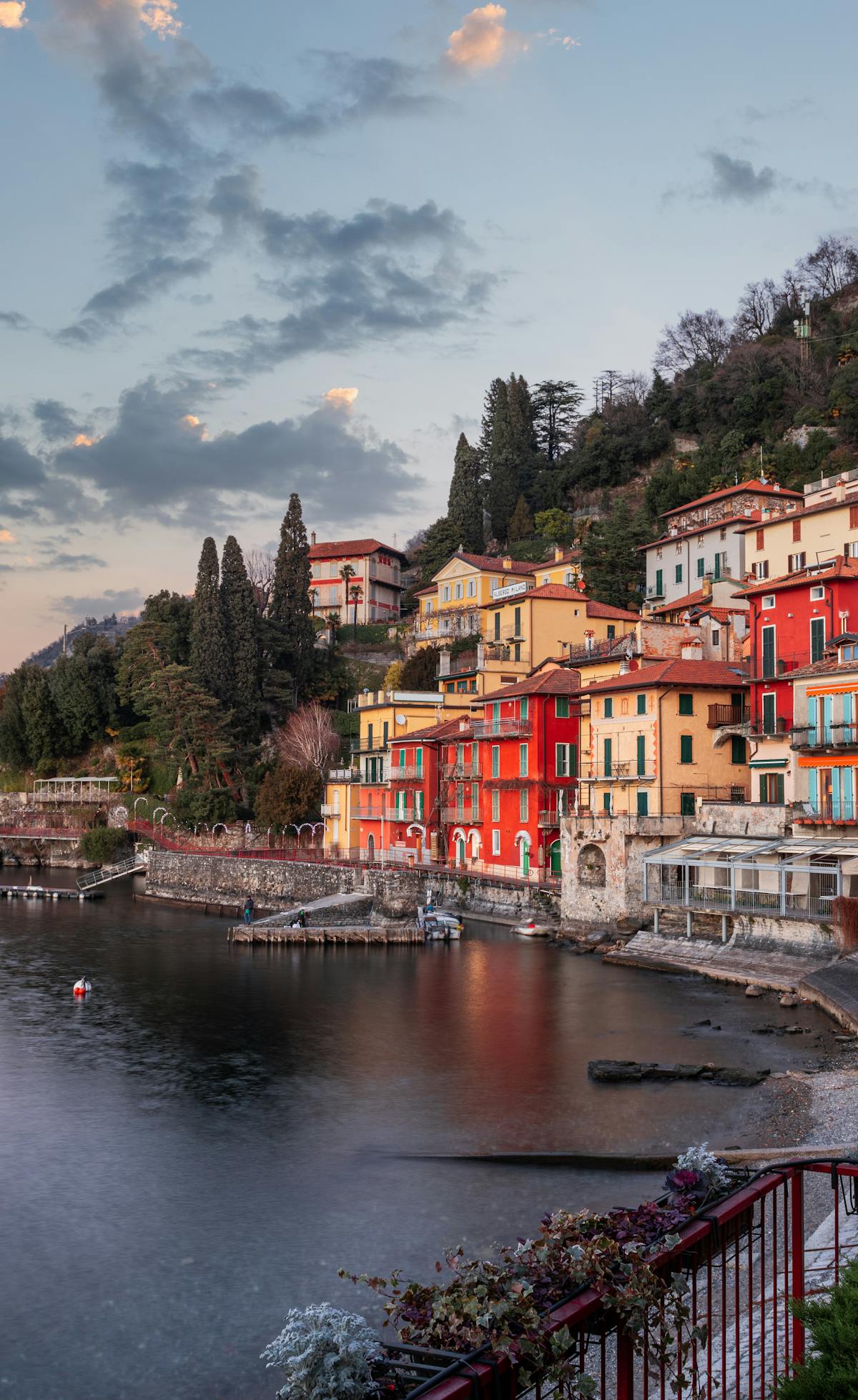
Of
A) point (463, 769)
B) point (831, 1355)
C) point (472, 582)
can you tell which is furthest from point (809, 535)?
point (831, 1355)

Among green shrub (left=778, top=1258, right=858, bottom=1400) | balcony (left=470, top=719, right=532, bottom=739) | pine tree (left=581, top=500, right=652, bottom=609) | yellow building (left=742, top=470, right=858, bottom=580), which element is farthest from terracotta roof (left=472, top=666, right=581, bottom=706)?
green shrub (left=778, top=1258, right=858, bottom=1400)

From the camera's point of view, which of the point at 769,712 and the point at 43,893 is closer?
the point at 769,712

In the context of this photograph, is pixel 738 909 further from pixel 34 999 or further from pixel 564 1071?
pixel 34 999

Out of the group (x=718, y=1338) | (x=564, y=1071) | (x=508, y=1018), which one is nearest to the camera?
(x=718, y=1338)

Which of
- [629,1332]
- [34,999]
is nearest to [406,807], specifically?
[34,999]

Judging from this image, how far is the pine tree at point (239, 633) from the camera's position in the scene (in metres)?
82.3

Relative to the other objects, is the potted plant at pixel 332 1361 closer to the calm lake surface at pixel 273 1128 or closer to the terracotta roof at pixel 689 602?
the calm lake surface at pixel 273 1128

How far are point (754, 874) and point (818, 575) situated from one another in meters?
12.6

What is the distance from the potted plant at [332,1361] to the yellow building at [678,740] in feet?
144

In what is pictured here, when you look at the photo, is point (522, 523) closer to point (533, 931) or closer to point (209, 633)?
point (209, 633)

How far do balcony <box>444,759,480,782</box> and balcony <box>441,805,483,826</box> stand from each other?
182 cm

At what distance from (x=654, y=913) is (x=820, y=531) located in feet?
73.4

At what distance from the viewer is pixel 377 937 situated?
50469 millimetres

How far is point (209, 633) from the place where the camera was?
8125 centimetres
